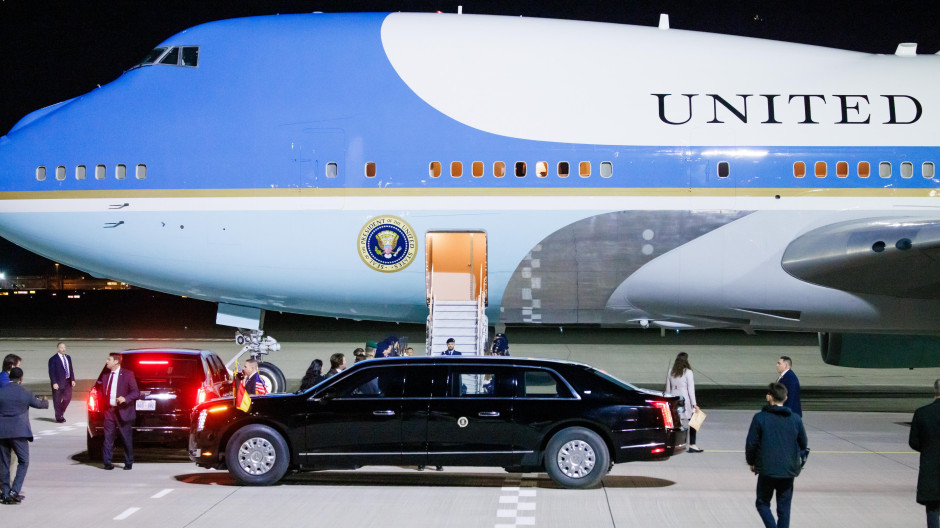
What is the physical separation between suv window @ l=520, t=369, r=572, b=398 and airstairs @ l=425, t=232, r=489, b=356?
4823 millimetres

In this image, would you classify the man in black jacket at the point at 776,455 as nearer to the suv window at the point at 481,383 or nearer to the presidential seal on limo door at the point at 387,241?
the suv window at the point at 481,383

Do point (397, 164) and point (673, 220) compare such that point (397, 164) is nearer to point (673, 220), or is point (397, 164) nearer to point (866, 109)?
point (673, 220)

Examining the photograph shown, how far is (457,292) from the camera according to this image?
1789 centimetres

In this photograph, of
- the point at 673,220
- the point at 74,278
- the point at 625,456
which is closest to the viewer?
the point at 625,456

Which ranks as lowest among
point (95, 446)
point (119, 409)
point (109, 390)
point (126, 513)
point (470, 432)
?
point (126, 513)

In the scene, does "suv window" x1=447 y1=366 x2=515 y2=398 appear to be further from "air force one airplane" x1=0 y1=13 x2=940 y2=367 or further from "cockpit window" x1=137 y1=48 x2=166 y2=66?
"cockpit window" x1=137 y1=48 x2=166 y2=66

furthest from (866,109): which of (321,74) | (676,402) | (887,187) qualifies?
(321,74)

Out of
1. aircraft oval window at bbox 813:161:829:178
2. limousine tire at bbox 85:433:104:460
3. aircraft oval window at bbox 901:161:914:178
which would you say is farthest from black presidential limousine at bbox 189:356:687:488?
aircraft oval window at bbox 901:161:914:178

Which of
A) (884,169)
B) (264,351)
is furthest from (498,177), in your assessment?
(884,169)

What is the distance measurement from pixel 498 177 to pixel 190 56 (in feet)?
19.3

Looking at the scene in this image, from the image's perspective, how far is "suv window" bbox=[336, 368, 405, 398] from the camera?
12.2 metres

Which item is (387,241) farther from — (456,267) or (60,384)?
(60,384)

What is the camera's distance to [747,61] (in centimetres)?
1772

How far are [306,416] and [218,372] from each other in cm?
440
